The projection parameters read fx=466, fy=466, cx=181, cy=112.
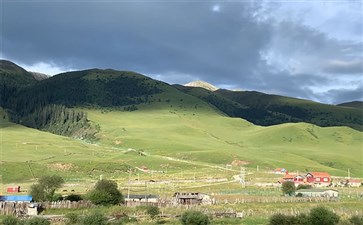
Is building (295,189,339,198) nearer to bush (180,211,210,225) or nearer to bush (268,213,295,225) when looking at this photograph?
bush (268,213,295,225)

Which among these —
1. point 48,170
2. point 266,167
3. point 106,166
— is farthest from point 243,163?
point 48,170

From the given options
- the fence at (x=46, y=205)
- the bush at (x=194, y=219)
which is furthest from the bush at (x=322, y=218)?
the fence at (x=46, y=205)

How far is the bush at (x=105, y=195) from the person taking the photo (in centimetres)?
7800

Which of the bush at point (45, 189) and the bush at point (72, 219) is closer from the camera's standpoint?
the bush at point (72, 219)

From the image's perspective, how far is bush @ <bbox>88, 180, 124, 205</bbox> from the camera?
256ft

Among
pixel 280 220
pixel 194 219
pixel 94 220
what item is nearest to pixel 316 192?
pixel 280 220

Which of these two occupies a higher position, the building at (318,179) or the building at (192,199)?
the building at (318,179)

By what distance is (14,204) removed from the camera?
75.2 m

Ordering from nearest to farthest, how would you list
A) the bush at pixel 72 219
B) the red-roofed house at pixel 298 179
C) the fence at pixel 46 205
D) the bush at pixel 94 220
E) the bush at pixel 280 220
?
the bush at pixel 94 220 < the bush at pixel 280 220 < the bush at pixel 72 219 < the fence at pixel 46 205 < the red-roofed house at pixel 298 179

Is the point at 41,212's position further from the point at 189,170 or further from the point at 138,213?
the point at 189,170

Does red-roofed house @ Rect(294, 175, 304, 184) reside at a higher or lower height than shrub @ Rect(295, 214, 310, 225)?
higher

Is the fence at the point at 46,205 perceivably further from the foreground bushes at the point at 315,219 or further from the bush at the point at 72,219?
the foreground bushes at the point at 315,219

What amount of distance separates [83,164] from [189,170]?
116 ft

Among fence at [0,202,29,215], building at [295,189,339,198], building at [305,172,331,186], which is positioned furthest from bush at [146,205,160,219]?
building at [305,172,331,186]
